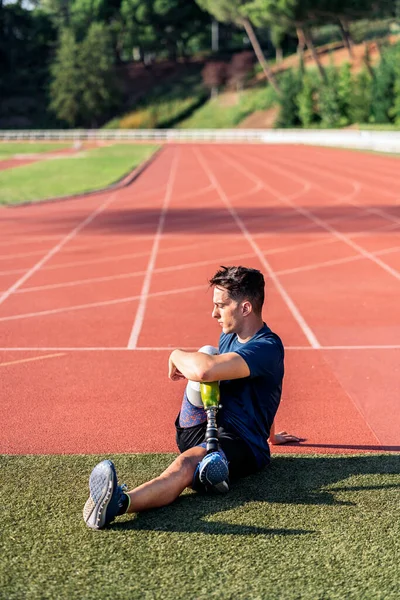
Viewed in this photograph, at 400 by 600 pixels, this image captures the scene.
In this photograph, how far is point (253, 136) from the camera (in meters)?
66.2

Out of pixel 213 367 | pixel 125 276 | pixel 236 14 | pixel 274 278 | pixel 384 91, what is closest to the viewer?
pixel 213 367

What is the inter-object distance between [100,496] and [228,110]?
8024 cm

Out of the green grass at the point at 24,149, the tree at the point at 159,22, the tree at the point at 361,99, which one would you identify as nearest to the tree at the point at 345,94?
the tree at the point at 361,99

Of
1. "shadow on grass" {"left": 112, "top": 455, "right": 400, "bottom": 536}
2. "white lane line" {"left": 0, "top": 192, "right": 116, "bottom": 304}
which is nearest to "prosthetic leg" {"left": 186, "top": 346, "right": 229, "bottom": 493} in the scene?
"shadow on grass" {"left": 112, "top": 455, "right": 400, "bottom": 536}

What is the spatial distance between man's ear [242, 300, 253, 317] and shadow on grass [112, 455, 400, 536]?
91cm

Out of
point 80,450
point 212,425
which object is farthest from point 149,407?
point 212,425

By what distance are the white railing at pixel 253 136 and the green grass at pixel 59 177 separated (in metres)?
12.8

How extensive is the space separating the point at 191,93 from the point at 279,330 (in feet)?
276

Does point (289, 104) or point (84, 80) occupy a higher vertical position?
point (84, 80)

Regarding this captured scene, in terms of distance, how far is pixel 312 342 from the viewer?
823cm

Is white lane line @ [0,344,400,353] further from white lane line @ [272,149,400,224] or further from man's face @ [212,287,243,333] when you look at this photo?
white lane line @ [272,149,400,224]

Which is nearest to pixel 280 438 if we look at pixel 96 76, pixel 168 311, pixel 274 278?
pixel 168 311

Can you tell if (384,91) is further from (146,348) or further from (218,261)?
(146,348)

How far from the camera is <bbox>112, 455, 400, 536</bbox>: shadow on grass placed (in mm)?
4172
